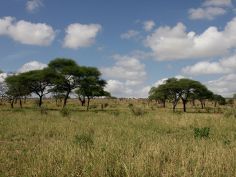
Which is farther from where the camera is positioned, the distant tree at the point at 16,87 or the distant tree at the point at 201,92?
the distant tree at the point at 201,92

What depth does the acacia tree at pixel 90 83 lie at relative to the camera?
61.5 metres

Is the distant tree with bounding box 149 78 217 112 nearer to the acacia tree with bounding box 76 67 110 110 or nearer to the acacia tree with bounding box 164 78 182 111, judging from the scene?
the acacia tree with bounding box 164 78 182 111

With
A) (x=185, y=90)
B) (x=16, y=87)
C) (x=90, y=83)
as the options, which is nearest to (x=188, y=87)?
(x=185, y=90)

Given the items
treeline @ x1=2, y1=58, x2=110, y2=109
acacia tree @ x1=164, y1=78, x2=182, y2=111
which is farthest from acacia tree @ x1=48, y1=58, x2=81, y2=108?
acacia tree @ x1=164, y1=78, x2=182, y2=111

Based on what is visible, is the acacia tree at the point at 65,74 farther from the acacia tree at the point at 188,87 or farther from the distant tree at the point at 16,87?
the acacia tree at the point at 188,87

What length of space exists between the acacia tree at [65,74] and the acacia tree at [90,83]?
3.39 ft

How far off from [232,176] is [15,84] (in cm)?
5830

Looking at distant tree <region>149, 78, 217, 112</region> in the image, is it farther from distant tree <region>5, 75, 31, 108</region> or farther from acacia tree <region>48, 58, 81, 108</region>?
distant tree <region>5, 75, 31, 108</region>

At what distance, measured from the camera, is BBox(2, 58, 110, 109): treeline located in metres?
59.2

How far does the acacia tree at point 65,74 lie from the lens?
196 ft

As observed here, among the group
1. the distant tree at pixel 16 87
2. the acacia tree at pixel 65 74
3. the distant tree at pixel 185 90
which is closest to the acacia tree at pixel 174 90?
the distant tree at pixel 185 90

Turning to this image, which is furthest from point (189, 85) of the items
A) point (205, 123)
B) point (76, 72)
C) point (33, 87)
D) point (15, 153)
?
point (15, 153)

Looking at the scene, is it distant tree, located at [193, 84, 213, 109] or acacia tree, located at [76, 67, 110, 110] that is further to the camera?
distant tree, located at [193, 84, 213, 109]

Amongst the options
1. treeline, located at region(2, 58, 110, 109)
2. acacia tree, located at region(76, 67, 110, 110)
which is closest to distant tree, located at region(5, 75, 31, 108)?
treeline, located at region(2, 58, 110, 109)
